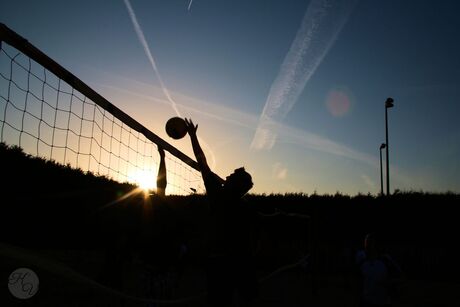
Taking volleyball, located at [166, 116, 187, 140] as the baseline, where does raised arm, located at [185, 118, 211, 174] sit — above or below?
below

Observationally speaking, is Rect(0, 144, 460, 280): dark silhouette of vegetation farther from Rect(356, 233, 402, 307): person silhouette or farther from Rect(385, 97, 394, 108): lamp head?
Rect(356, 233, 402, 307): person silhouette

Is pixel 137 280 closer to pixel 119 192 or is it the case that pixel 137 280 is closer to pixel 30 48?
pixel 30 48

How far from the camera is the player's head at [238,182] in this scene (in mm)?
3853

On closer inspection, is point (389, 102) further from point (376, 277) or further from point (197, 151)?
point (197, 151)

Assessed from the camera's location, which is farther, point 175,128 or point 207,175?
point 175,128

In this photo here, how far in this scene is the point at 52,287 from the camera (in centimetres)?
1214

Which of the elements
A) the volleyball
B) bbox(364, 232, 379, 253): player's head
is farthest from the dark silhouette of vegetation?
the volleyball

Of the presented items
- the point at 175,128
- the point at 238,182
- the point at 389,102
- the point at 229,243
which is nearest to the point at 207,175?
the point at 238,182

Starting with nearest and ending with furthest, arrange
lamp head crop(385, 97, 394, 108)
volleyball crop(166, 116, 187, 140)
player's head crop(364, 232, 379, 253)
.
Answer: player's head crop(364, 232, 379, 253) < volleyball crop(166, 116, 187, 140) < lamp head crop(385, 97, 394, 108)

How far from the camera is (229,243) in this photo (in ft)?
12.6

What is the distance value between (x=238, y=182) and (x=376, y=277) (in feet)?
10.7

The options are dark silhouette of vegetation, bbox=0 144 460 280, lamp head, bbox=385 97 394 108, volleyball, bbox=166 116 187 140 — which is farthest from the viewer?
lamp head, bbox=385 97 394 108

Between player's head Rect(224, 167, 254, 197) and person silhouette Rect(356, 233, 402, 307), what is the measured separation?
10.3 ft

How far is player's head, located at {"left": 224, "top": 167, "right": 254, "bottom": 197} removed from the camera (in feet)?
12.6
